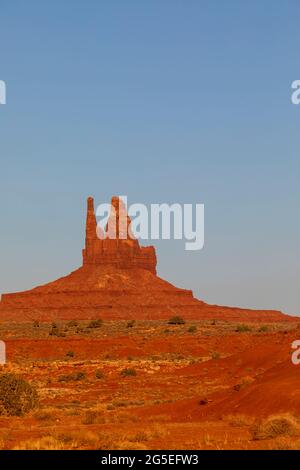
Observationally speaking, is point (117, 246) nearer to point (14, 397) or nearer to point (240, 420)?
point (14, 397)

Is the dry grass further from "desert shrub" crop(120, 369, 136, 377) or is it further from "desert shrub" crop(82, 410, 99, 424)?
"desert shrub" crop(120, 369, 136, 377)

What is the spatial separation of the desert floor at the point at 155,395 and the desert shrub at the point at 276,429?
0.08 feet

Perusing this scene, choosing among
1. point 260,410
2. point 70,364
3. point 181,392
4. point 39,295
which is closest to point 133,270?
point 39,295

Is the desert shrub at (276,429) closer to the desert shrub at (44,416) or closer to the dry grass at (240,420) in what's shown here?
the dry grass at (240,420)

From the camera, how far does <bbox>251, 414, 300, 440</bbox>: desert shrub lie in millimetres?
19219

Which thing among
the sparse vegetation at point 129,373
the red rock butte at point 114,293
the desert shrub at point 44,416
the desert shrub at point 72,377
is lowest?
the desert shrub at point 44,416

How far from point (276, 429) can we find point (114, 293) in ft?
466


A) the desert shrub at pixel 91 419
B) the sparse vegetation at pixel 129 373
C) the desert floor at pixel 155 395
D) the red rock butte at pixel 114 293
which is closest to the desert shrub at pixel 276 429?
the desert floor at pixel 155 395

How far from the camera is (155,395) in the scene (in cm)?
3616

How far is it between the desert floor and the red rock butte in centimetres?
8184

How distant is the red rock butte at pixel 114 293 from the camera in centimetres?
15275

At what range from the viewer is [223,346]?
67062mm

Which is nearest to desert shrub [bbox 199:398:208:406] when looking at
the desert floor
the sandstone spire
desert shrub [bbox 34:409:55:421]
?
the desert floor
